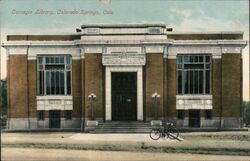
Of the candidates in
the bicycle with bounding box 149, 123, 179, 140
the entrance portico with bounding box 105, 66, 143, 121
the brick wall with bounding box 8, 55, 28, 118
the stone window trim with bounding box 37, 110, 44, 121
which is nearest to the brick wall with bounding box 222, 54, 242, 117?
the bicycle with bounding box 149, 123, 179, 140

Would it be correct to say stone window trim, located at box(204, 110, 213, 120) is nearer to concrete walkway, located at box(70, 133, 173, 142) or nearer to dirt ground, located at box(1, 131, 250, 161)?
dirt ground, located at box(1, 131, 250, 161)

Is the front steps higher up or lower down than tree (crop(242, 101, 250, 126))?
lower down

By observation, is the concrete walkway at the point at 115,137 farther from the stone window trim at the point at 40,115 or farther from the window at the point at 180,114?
the window at the point at 180,114

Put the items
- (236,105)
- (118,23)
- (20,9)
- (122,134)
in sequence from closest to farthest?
1. (20,9)
2. (118,23)
3. (122,134)
4. (236,105)

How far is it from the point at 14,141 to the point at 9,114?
218cm

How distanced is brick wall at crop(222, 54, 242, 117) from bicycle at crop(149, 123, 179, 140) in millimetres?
2653

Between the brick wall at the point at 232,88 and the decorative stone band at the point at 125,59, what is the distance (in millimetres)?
3613

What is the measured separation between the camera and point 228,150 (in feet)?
53.6

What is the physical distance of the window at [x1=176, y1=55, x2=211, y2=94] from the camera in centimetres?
2028

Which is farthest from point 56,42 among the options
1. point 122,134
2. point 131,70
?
point 122,134

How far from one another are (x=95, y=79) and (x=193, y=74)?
4406 mm

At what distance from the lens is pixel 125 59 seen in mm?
20219

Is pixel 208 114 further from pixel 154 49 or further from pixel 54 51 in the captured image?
pixel 54 51

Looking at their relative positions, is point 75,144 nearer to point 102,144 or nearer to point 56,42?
point 102,144
